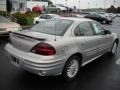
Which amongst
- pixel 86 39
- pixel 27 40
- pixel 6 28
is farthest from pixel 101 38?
pixel 6 28

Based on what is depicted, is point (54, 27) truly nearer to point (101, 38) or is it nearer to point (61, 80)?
point (61, 80)

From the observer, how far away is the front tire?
13.9 ft

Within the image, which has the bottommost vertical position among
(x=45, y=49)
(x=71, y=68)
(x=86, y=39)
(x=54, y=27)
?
(x=71, y=68)

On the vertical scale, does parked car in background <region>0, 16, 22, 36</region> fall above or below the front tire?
above

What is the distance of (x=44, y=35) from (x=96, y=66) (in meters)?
2.21

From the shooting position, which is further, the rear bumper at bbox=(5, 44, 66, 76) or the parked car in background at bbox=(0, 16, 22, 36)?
the parked car in background at bbox=(0, 16, 22, 36)

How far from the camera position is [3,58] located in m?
5.94

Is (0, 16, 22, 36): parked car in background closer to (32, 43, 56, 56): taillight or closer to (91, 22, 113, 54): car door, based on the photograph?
(91, 22, 113, 54): car door

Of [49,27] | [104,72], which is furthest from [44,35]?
[104,72]

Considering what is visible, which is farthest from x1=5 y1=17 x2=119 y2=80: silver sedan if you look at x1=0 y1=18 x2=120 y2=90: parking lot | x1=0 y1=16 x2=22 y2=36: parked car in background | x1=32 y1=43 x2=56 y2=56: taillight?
x1=0 y1=16 x2=22 y2=36: parked car in background

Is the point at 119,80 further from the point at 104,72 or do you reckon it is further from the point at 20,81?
the point at 20,81

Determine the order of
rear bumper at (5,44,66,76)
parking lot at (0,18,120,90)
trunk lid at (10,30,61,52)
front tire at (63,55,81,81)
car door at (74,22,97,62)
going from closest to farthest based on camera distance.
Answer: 1. rear bumper at (5,44,66,76)
2. trunk lid at (10,30,61,52)
3. parking lot at (0,18,120,90)
4. front tire at (63,55,81,81)
5. car door at (74,22,97,62)

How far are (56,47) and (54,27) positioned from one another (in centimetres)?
104

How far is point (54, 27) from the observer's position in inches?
186
